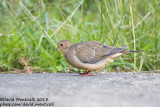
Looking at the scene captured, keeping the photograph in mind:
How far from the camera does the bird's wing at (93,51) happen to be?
4.07m

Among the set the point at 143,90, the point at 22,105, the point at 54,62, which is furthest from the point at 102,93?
the point at 54,62

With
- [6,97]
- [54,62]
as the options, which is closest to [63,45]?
[54,62]

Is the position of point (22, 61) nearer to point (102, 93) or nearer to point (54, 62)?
point (54, 62)

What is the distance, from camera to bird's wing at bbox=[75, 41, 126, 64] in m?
4.07

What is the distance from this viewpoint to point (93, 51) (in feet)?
13.6

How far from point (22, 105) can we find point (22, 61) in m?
2.61

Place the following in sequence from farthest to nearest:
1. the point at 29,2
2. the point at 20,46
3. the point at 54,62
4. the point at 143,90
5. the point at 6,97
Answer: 1. the point at 29,2
2. the point at 20,46
3. the point at 54,62
4. the point at 143,90
5. the point at 6,97

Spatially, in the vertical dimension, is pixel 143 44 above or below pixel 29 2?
below

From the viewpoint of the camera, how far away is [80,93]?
227 centimetres

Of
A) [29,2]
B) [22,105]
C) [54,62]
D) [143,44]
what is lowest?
[22,105]

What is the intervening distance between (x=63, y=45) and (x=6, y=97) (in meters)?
2.28

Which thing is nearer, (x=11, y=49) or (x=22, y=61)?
(x=22, y=61)

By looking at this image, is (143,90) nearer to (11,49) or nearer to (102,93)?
(102,93)

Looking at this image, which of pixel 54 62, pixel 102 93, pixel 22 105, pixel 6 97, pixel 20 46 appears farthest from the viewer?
pixel 20 46
